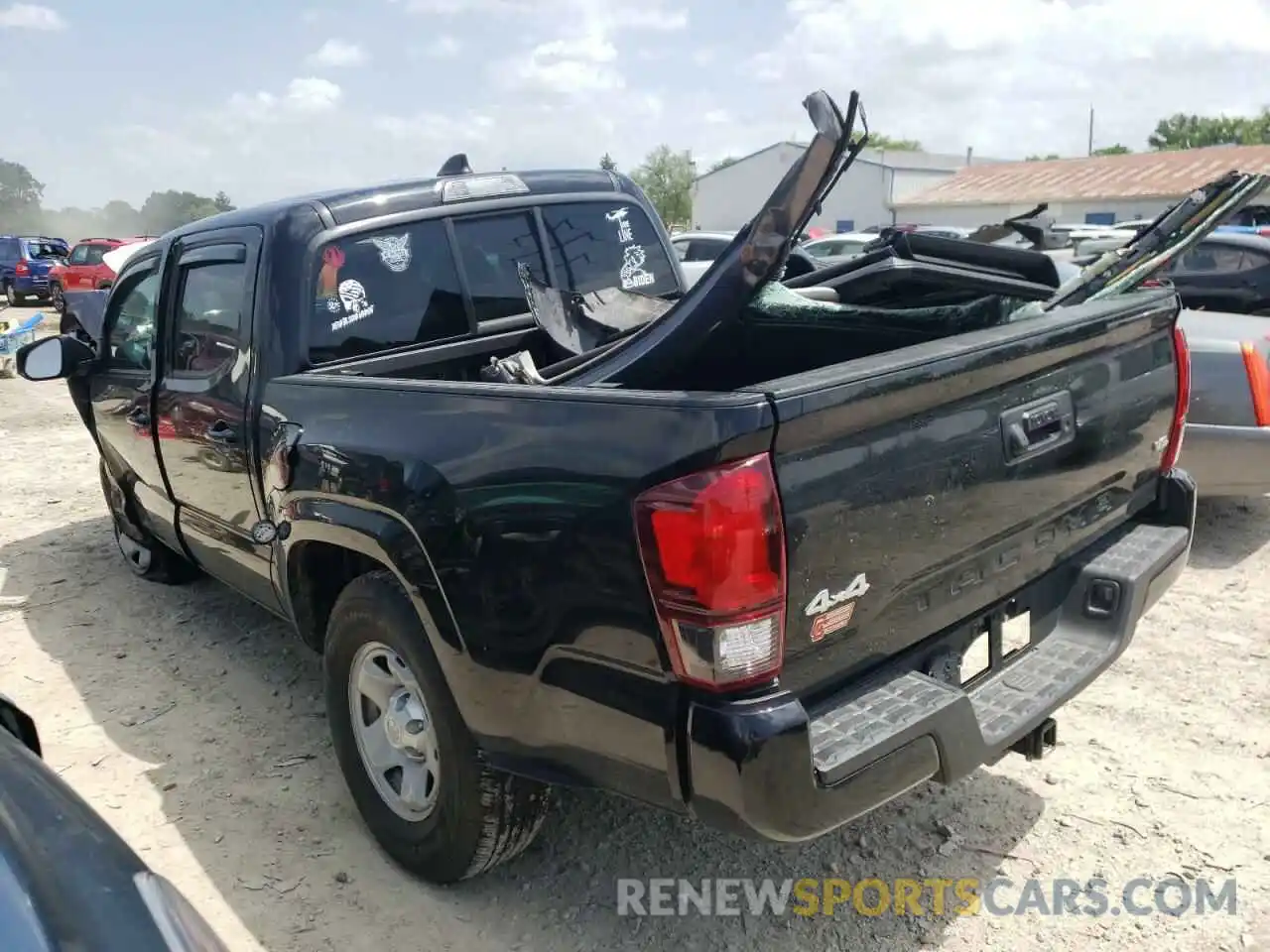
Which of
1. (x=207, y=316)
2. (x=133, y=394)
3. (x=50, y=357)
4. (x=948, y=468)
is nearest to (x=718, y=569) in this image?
(x=948, y=468)

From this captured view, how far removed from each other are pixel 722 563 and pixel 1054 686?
1190 millimetres

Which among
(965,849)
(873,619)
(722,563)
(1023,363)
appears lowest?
(965,849)

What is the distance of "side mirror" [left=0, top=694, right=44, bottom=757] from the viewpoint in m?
2.24

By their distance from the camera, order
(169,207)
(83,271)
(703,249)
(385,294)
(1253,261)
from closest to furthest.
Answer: (385,294) < (1253,261) < (703,249) < (83,271) < (169,207)

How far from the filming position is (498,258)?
12.9ft

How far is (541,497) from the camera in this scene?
2.21 meters

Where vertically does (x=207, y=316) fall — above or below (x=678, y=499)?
above

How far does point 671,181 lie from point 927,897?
274ft

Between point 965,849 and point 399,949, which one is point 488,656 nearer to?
point 399,949

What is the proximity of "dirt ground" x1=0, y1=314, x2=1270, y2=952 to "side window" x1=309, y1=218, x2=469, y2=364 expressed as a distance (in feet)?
5.07

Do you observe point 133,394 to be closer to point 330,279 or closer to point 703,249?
point 330,279

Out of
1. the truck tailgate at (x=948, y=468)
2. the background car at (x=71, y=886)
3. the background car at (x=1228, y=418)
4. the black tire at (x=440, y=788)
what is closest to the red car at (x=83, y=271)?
the black tire at (x=440, y=788)

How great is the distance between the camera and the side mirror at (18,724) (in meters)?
2.24

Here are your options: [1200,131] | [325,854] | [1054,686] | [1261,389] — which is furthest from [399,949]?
[1200,131]
